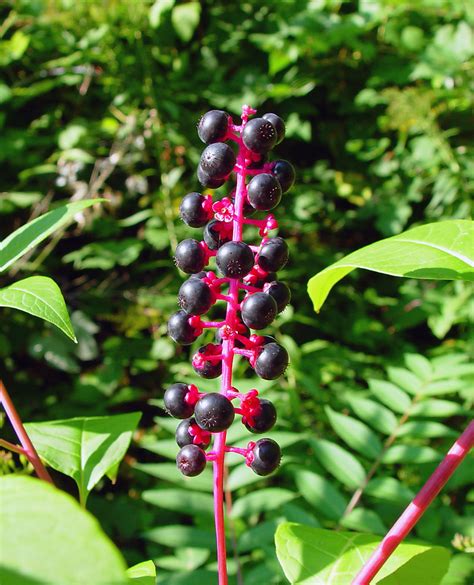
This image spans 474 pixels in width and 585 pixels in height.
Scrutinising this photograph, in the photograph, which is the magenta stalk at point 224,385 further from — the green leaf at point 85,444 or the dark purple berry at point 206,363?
the green leaf at point 85,444

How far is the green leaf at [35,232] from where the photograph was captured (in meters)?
0.96

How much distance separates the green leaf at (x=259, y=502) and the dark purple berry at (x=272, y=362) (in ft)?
2.98

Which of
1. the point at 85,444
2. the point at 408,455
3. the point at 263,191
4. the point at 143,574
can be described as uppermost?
the point at 263,191

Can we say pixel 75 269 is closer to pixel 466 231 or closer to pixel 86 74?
pixel 86 74

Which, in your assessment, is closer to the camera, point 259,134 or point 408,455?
point 259,134

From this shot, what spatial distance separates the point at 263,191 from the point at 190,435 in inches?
14.3

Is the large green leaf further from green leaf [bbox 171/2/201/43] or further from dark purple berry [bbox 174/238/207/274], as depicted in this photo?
green leaf [bbox 171/2/201/43]

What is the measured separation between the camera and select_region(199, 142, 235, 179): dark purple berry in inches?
31.8

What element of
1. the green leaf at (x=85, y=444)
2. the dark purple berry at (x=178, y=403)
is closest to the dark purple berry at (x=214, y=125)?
the dark purple berry at (x=178, y=403)

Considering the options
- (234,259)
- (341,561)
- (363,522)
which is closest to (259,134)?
(234,259)

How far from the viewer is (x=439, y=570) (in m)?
0.96

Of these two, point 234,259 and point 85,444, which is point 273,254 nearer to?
point 234,259

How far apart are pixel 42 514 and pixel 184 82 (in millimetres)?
3088

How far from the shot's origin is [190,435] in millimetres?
881
